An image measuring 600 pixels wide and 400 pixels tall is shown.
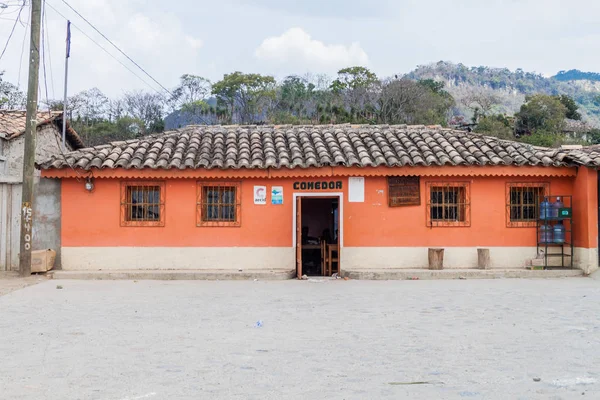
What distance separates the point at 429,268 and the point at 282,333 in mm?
7470

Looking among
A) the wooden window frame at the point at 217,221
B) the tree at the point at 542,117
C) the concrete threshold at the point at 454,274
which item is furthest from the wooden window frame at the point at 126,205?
the tree at the point at 542,117

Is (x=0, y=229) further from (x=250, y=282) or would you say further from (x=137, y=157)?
(x=250, y=282)

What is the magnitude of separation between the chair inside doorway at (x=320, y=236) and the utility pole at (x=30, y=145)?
6701 millimetres

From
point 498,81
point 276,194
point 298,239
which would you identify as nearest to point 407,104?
point 276,194

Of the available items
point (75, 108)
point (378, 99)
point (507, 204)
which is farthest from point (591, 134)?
point (75, 108)

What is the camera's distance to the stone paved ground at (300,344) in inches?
212

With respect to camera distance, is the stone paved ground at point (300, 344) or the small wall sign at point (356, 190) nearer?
the stone paved ground at point (300, 344)

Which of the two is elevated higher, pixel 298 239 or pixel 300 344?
pixel 298 239

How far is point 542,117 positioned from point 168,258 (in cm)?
3775

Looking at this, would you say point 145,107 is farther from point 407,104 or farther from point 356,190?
point 356,190

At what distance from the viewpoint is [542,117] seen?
4412cm

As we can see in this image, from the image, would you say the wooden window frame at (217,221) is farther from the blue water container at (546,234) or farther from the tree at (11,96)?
the tree at (11,96)

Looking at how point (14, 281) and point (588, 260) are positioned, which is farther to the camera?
point (588, 260)

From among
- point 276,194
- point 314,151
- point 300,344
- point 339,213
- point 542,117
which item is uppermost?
point 542,117
